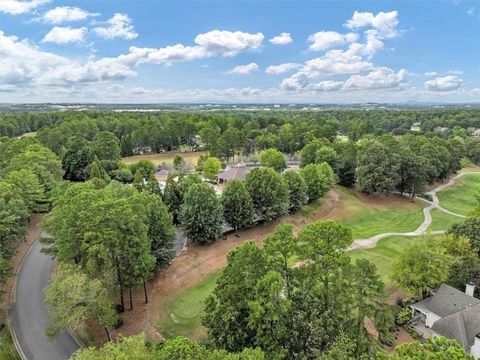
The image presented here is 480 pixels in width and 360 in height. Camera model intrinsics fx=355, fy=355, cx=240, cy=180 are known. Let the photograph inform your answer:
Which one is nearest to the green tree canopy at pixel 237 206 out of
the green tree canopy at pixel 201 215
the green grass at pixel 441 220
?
the green tree canopy at pixel 201 215

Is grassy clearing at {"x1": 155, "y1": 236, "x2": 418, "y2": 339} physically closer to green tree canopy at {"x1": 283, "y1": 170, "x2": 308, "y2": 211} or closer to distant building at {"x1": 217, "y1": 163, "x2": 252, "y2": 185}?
green tree canopy at {"x1": 283, "y1": 170, "x2": 308, "y2": 211}

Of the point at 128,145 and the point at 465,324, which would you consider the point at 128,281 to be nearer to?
the point at 465,324

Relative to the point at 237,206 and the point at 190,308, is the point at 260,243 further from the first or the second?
the point at 190,308

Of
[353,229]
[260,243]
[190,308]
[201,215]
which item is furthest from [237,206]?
[353,229]

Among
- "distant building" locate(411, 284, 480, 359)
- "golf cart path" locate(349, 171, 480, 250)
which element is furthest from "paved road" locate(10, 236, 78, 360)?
"golf cart path" locate(349, 171, 480, 250)

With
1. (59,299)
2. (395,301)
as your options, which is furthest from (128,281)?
(395,301)

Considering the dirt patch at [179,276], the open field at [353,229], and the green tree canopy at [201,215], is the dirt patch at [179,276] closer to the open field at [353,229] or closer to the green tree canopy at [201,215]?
the open field at [353,229]

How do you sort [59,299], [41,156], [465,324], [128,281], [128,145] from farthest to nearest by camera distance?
1. [128,145]
2. [41,156]
3. [128,281]
4. [465,324]
5. [59,299]
